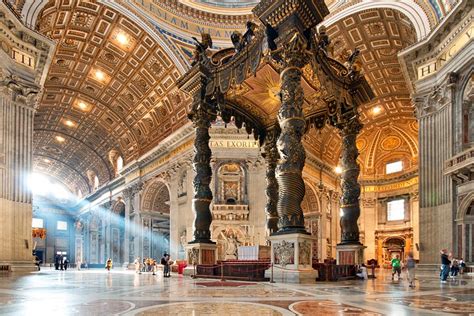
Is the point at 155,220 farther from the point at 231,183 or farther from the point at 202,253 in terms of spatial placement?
the point at 202,253

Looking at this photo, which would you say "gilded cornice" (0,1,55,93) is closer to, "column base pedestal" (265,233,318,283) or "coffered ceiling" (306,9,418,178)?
"coffered ceiling" (306,9,418,178)

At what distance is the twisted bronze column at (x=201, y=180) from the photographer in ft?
37.1

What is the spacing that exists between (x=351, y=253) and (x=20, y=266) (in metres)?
10.7

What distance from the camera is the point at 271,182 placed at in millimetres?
12891

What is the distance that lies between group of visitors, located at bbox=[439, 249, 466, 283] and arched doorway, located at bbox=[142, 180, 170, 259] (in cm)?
1890

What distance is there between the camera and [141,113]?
90.7 feet

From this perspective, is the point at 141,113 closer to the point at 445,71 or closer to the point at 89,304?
the point at 445,71

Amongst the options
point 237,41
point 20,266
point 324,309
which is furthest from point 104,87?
point 324,309

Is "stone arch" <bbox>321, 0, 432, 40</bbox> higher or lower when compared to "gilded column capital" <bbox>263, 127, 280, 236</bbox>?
higher

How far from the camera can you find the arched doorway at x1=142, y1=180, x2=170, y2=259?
1141 inches

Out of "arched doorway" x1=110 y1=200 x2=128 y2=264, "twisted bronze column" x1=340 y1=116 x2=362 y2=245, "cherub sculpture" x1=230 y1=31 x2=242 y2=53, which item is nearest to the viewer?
"cherub sculpture" x1=230 y1=31 x2=242 y2=53

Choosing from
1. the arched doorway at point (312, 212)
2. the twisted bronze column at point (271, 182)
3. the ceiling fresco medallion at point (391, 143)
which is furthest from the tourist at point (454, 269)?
the ceiling fresco medallion at point (391, 143)

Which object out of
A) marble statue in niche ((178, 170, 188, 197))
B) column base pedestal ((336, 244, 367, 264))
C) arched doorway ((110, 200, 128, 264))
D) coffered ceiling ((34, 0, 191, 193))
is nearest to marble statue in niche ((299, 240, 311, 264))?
column base pedestal ((336, 244, 367, 264))

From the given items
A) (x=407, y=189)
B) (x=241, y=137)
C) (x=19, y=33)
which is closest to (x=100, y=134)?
(x=241, y=137)
